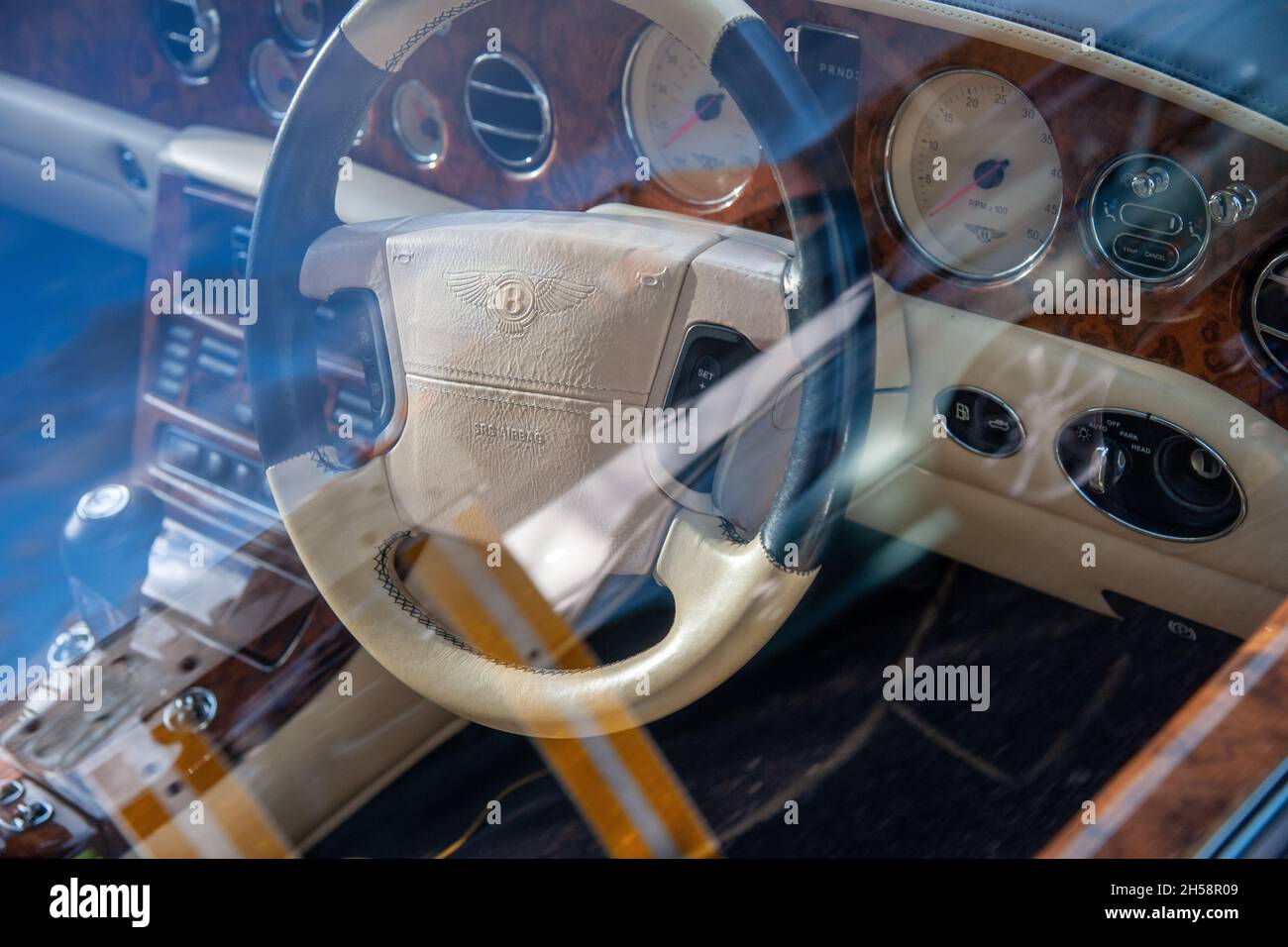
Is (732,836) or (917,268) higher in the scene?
(917,268)

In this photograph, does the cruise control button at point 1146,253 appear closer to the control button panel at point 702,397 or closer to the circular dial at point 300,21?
the control button panel at point 702,397

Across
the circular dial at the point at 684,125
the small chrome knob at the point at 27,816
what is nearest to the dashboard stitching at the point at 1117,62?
the circular dial at the point at 684,125

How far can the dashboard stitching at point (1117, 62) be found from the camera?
905mm

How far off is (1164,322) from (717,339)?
415 mm

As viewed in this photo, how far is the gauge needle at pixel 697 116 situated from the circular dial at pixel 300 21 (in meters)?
0.56

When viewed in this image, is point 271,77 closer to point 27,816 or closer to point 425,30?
point 425,30

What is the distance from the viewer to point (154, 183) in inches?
68.8

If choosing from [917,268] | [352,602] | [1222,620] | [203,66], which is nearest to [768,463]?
[917,268]

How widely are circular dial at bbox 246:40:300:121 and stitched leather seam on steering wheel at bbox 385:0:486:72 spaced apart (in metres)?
0.67

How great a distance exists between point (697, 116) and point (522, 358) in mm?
413

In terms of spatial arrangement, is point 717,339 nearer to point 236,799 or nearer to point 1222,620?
point 1222,620
